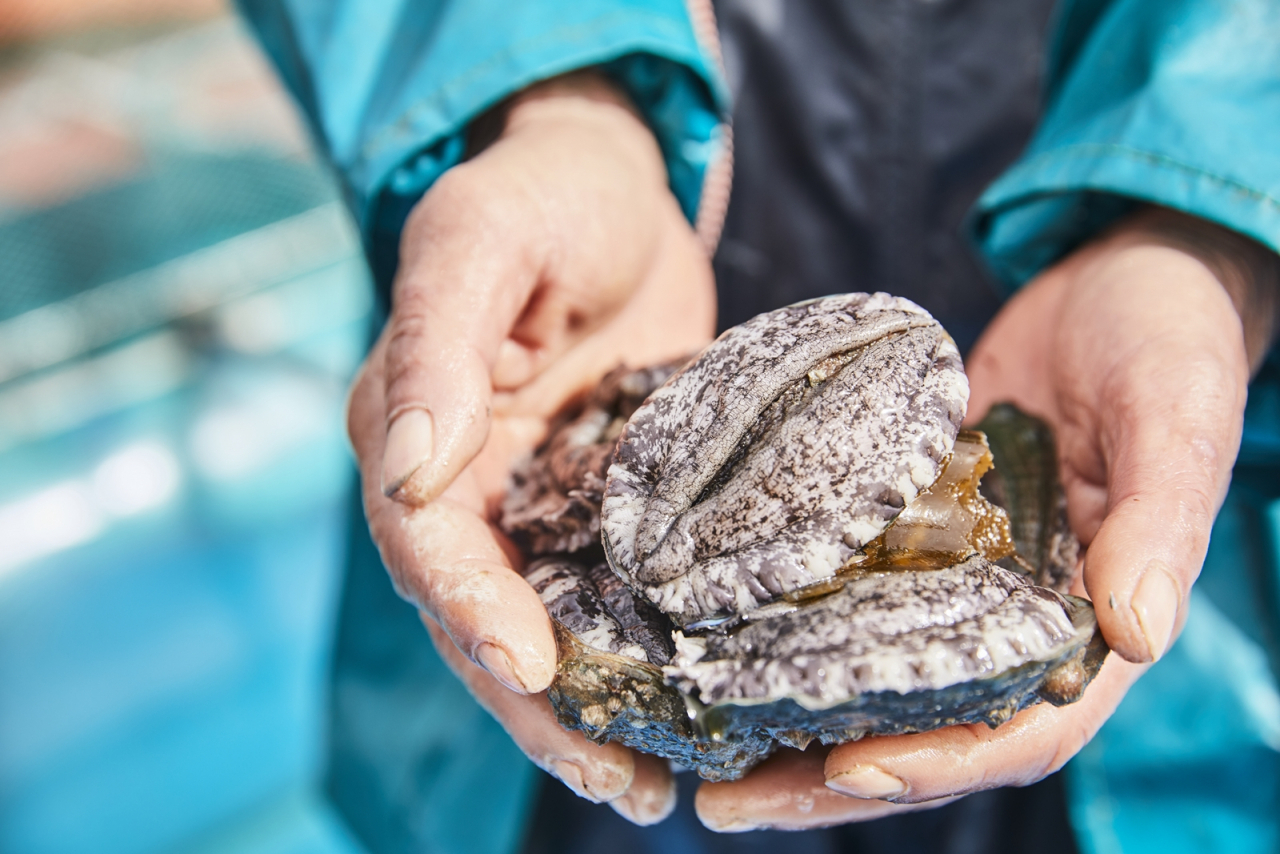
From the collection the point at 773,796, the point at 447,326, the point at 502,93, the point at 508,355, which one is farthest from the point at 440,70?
the point at 773,796

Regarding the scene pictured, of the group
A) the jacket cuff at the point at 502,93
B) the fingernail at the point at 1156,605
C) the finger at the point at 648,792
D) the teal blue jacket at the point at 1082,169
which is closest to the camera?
the fingernail at the point at 1156,605

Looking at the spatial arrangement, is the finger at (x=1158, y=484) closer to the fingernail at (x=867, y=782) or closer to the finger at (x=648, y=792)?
the fingernail at (x=867, y=782)

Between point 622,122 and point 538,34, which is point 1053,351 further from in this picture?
point 538,34

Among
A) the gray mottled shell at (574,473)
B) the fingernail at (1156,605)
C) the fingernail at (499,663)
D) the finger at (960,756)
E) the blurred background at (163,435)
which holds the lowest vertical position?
the blurred background at (163,435)

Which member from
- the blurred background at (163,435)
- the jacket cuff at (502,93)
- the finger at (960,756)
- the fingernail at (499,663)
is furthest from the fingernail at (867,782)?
the blurred background at (163,435)

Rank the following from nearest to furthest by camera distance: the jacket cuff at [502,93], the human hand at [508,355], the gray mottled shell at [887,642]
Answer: the gray mottled shell at [887,642], the human hand at [508,355], the jacket cuff at [502,93]
